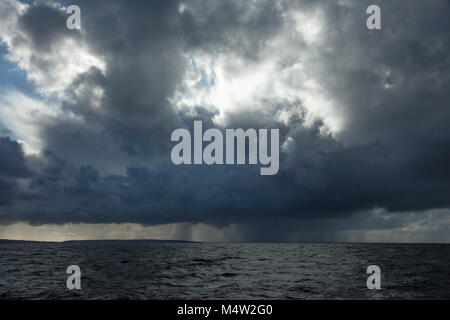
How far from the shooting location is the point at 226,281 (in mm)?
30828

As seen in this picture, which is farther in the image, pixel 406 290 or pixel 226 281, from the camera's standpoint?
pixel 226 281

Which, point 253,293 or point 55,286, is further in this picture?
point 55,286

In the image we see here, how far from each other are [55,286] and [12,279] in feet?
28.9

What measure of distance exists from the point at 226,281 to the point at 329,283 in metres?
10.4
